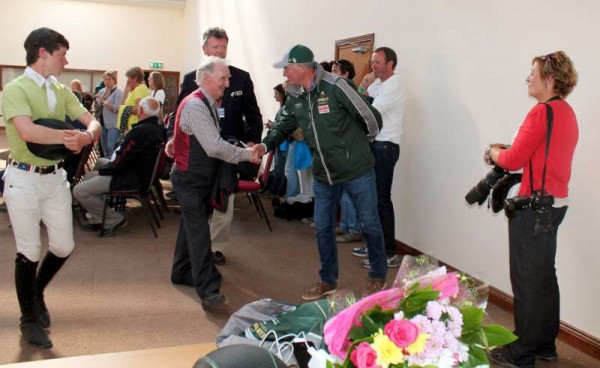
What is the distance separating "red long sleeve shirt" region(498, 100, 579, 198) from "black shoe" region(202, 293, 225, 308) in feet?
6.22

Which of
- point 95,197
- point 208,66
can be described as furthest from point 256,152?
point 95,197

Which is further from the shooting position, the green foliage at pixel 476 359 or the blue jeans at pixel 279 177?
the blue jeans at pixel 279 177

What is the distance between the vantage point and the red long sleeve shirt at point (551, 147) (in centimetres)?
247

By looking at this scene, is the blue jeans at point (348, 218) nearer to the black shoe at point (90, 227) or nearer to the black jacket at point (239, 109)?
the black jacket at point (239, 109)

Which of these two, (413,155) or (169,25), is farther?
(169,25)

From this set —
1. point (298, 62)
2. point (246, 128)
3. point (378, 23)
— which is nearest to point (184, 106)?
point (298, 62)

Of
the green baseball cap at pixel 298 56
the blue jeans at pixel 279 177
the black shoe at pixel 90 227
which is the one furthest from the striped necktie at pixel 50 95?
the blue jeans at pixel 279 177

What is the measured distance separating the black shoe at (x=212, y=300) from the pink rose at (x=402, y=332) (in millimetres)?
2669

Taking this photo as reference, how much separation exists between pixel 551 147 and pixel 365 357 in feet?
6.55

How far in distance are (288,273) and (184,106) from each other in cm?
169

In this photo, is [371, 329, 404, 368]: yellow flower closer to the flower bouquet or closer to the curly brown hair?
the flower bouquet

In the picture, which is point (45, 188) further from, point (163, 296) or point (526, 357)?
point (526, 357)

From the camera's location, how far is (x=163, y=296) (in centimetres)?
363

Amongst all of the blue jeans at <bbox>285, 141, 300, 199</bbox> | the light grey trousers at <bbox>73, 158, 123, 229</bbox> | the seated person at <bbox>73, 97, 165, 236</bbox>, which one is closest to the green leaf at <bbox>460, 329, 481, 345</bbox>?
the seated person at <bbox>73, 97, 165, 236</bbox>
